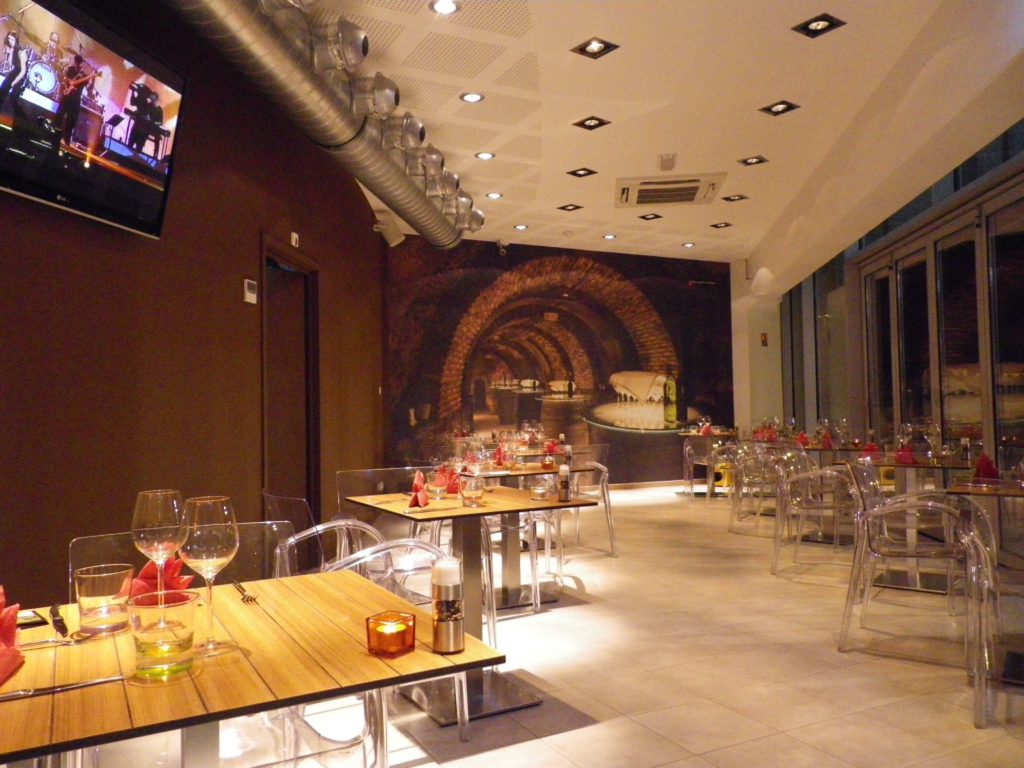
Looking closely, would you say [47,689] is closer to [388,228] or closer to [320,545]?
[320,545]

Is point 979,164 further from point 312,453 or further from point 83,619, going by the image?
point 83,619

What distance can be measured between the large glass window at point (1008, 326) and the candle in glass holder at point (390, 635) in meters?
5.44

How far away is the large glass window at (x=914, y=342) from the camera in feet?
23.9

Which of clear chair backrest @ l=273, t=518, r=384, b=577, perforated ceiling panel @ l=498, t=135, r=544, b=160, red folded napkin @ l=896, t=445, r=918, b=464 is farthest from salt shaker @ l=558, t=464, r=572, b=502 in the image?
perforated ceiling panel @ l=498, t=135, r=544, b=160

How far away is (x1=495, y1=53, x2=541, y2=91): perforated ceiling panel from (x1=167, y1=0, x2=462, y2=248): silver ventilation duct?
90cm

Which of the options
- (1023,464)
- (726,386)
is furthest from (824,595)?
(726,386)

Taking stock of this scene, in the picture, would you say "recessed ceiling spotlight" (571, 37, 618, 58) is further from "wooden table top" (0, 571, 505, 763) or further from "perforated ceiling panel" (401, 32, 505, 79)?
"wooden table top" (0, 571, 505, 763)

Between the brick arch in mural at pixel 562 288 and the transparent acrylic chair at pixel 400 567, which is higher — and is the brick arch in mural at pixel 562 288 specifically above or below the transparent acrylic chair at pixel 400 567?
above

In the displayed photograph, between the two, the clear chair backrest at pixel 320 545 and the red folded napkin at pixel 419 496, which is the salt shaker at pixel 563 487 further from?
the clear chair backrest at pixel 320 545

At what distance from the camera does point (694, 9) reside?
4.19m

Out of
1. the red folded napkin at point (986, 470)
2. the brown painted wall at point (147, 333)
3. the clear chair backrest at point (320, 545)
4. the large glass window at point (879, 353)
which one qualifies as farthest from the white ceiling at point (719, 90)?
the clear chair backrest at point (320, 545)

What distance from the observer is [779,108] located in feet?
18.3

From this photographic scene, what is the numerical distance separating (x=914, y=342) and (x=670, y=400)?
13.6 feet

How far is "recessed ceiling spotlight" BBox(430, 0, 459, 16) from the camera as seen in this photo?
4036 millimetres
